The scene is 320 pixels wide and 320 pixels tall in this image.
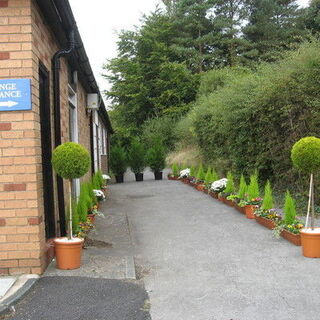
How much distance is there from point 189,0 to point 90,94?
23.7 m

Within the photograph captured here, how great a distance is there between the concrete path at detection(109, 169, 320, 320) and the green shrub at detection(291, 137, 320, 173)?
116cm

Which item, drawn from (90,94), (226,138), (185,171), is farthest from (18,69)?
(185,171)

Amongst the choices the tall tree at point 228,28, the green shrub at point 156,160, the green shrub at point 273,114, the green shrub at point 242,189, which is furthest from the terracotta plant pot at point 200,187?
the tall tree at point 228,28

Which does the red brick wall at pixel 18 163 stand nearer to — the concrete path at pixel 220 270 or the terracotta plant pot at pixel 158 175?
the concrete path at pixel 220 270

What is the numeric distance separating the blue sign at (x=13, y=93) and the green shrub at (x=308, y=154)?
337 cm

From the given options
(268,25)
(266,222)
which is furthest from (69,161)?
A: (268,25)

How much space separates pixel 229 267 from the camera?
16.5ft

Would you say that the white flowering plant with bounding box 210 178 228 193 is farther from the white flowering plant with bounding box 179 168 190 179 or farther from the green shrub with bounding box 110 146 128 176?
the green shrub with bounding box 110 146 128 176

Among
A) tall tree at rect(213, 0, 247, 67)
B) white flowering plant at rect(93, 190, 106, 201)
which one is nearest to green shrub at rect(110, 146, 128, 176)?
white flowering plant at rect(93, 190, 106, 201)

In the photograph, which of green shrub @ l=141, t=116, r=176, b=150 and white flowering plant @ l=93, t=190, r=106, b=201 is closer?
white flowering plant @ l=93, t=190, r=106, b=201

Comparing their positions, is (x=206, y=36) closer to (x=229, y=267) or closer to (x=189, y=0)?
(x=189, y=0)

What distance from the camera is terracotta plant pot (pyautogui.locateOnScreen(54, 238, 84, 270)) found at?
4.76 m

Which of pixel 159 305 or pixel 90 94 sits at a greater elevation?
pixel 90 94

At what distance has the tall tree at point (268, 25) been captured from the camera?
30.1 meters
